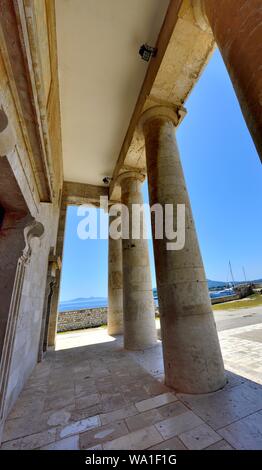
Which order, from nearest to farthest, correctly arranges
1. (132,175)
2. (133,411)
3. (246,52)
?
(246,52), (133,411), (132,175)

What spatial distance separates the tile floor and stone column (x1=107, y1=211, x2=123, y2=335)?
3.78 metres

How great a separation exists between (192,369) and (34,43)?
405 cm

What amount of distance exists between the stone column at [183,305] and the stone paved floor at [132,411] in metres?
0.25

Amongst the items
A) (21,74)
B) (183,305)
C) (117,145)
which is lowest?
(183,305)

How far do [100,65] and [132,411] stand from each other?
23.4ft

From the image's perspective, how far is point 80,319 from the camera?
36.5 feet

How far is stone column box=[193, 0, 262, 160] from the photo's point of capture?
1.56m

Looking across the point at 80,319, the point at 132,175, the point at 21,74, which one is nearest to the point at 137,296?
the point at 132,175

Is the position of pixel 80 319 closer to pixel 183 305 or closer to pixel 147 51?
pixel 183 305

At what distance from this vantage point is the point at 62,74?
513cm

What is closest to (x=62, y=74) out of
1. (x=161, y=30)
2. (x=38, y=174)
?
(x=161, y=30)

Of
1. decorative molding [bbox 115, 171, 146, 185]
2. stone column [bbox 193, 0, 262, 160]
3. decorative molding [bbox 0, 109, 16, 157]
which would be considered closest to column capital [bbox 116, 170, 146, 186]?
Answer: decorative molding [bbox 115, 171, 146, 185]

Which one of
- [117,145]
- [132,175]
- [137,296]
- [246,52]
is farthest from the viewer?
[117,145]

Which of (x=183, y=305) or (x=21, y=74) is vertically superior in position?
(x=21, y=74)
